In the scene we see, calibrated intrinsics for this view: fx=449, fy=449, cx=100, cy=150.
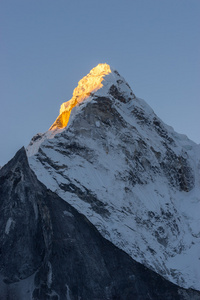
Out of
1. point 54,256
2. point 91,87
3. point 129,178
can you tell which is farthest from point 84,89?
point 54,256

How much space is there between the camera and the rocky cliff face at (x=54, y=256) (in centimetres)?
3312

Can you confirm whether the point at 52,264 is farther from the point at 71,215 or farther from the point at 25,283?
the point at 71,215

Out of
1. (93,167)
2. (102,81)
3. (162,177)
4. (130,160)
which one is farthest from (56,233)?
(102,81)

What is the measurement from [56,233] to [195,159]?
92.6ft

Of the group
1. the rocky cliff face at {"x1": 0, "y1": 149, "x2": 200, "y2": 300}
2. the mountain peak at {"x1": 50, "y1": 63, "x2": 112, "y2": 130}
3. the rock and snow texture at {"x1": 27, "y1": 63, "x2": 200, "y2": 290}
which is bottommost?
the rocky cliff face at {"x1": 0, "y1": 149, "x2": 200, "y2": 300}

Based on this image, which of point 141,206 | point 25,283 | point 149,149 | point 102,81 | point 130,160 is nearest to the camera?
point 25,283

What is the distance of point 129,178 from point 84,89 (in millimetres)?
16963

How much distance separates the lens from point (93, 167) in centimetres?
4369

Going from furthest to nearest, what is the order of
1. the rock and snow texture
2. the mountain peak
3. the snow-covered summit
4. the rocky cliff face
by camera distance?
the mountain peak, the snow-covered summit, the rock and snow texture, the rocky cliff face

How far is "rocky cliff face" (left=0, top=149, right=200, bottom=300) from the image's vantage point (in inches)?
1304

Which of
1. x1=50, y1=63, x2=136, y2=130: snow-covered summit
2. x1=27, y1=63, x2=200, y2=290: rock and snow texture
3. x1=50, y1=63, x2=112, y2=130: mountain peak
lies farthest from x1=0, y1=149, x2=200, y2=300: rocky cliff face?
x1=50, y1=63, x2=112, y2=130: mountain peak

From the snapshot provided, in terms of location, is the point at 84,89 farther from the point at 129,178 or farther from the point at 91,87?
the point at 129,178

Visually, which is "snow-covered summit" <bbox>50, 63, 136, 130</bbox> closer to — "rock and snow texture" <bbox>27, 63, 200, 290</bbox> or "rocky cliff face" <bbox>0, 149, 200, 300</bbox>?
"rock and snow texture" <bbox>27, 63, 200, 290</bbox>

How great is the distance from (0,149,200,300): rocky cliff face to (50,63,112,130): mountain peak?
60.4ft
